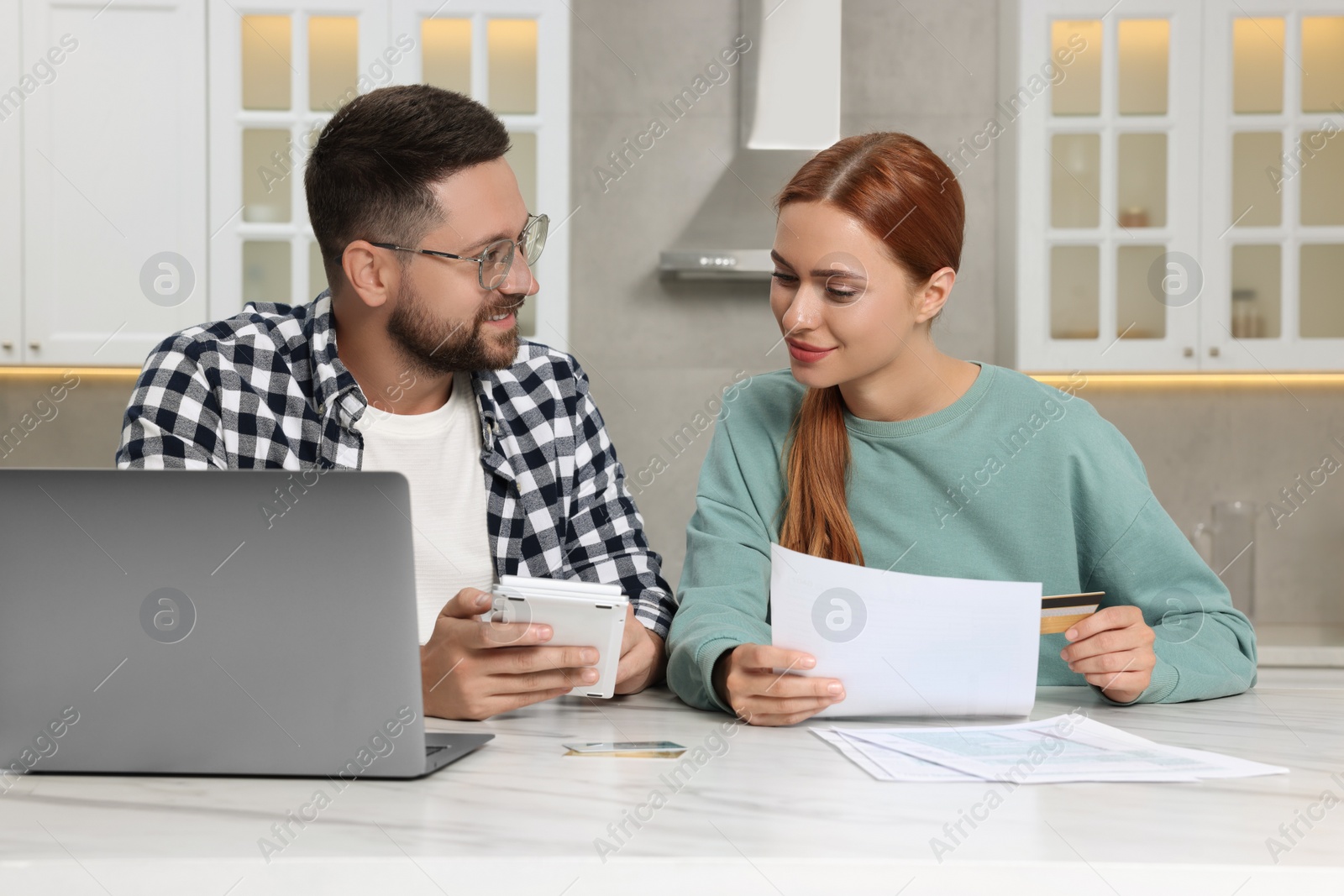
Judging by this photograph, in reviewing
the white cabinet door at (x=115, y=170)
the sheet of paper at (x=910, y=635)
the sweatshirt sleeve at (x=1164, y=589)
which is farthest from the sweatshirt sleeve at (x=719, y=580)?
the white cabinet door at (x=115, y=170)

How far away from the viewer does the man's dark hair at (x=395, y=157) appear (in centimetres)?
149

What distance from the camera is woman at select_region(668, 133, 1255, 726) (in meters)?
1.32

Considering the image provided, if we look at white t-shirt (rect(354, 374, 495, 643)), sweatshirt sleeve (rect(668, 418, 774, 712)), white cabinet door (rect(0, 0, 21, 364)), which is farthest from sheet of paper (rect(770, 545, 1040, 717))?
white cabinet door (rect(0, 0, 21, 364))

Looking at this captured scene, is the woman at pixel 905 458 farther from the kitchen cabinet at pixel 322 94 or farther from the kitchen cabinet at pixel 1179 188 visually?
the kitchen cabinet at pixel 1179 188

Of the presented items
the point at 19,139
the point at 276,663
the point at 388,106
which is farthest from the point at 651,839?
→ the point at 19,139

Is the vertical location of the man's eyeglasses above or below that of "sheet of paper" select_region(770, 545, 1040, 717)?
above

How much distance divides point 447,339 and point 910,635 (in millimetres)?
773

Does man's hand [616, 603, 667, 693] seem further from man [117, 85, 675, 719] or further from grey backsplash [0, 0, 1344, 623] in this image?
grey backsplash [0, 0, 1344, 623]

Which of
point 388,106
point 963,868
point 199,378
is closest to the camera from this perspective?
point 963,868

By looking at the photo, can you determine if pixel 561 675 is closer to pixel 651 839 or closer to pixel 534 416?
pixel 651 839

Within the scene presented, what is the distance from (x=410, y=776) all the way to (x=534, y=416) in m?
0.81

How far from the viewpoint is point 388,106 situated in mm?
1506

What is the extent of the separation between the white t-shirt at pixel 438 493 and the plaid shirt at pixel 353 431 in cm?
3

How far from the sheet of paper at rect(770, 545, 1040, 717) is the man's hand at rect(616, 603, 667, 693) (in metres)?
0.22
